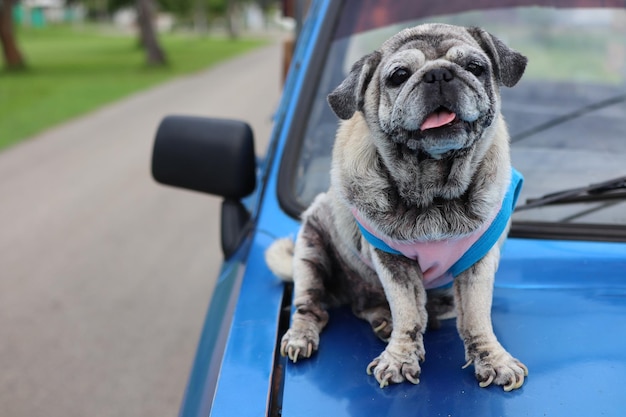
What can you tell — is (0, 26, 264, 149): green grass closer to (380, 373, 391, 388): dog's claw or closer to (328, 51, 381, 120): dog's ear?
(328, 51, 381, 120): dog's ear

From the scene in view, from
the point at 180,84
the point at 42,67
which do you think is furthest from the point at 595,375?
the point at 42,67

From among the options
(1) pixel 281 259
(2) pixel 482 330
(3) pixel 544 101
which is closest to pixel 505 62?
(2) pixel 482 330

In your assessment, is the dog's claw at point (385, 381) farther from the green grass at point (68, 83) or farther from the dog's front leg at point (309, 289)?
the green grass at point (68, 83)

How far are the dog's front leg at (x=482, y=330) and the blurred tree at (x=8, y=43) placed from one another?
22711mm

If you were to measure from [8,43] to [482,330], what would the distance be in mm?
23176

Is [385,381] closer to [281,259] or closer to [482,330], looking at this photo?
[482,330]

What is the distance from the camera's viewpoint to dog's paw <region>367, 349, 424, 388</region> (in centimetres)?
159

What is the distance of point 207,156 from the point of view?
2.36 m

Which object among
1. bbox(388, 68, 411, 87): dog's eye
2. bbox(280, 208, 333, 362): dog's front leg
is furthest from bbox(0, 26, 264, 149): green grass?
bbox(388, 68, 411, 87): dog's eye

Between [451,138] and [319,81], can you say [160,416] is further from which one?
[451,138]

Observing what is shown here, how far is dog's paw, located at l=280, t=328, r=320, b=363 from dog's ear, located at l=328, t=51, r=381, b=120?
0.52 metres

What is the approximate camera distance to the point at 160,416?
12.0 ft

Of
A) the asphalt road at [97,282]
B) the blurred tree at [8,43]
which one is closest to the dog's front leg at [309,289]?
the asphalt road at [97,282]

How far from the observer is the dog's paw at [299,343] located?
169 centimetres
